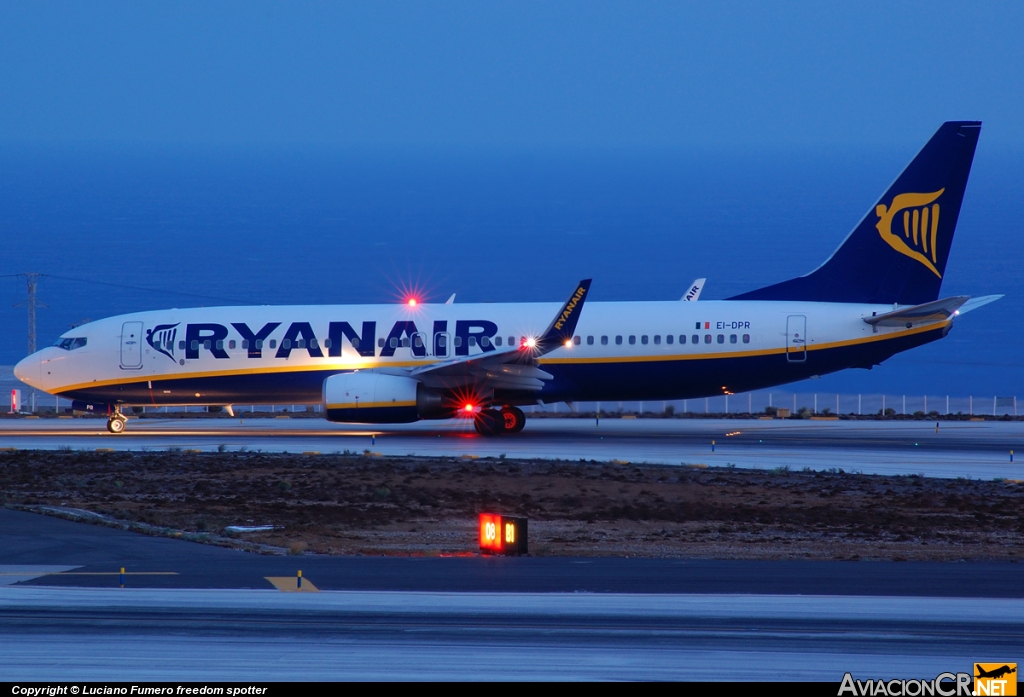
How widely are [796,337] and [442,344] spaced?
9.00 meters

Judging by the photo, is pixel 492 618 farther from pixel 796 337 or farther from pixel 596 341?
pixel 796 337

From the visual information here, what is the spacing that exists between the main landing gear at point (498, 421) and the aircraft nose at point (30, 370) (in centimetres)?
1234

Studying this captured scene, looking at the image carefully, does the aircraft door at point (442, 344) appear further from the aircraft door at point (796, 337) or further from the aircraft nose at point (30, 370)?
the aircraft nose at point (30, 370)

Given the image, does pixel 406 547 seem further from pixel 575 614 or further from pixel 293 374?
pixel 293 374

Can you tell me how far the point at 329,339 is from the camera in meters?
32.4

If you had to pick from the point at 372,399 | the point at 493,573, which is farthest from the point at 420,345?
the point at 493,573

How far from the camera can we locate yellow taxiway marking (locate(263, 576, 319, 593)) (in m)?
13.0

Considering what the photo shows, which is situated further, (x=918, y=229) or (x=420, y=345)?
(x=918, y=229)

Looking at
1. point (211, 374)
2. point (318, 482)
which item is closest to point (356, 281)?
Result: point (211, 374)

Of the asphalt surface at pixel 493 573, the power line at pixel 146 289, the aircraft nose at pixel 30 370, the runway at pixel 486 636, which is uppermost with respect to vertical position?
the power line at pixel 146 289

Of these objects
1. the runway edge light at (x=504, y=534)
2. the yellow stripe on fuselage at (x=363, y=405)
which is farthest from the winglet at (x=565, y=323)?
the runway edge light at (x=504, y=534)

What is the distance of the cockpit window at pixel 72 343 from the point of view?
3419 cm

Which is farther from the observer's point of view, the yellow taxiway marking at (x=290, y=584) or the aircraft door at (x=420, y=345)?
the aircraft door at (x=420, y=345)

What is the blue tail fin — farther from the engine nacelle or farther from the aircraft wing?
the engine nacelle
